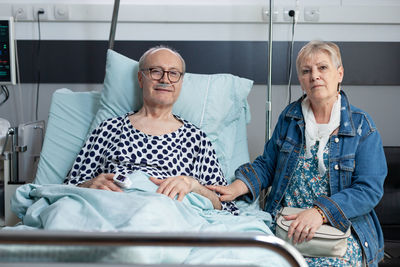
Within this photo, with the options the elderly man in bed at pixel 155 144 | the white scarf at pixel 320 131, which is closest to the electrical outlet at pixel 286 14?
the elderly man in bed at pixel 155 144

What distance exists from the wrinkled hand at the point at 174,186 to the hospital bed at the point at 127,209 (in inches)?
1.7

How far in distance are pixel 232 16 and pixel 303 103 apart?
4.06 feet

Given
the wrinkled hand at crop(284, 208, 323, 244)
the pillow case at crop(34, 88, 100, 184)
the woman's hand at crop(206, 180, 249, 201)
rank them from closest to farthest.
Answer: the wrinkled hand at crop(284, 208, 323, 244) → the woman's hand at crop(206, 180, 249, 201) → the pillow case at crop(34, 88, 100, 184)

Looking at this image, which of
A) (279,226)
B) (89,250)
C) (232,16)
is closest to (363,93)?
(232,16)

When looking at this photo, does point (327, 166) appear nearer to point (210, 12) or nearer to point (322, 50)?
point (322, 50)

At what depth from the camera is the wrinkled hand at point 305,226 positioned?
1.61 meters

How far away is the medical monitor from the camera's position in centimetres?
257

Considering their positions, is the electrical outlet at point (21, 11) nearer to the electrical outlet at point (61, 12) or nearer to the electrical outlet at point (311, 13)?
the electrical outlet at point (61, 12)

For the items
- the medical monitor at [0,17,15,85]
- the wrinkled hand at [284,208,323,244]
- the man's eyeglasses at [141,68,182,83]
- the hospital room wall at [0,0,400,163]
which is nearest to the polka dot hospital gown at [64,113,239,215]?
the man's eyeglasses at [141,68,182,83]

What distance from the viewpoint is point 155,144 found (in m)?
2.08

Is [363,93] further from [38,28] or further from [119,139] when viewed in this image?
[38,28]

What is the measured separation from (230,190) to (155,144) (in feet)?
1.27

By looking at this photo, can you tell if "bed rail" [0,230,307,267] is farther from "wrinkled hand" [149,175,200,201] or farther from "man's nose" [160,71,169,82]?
"man's nose" [160,71,169,82]

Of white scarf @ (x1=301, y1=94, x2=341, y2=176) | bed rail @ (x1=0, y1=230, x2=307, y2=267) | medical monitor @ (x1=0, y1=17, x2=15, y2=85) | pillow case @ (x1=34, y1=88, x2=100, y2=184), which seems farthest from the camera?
medical monitor @ (x1=0, y1=17, x2=15, y2=85)
